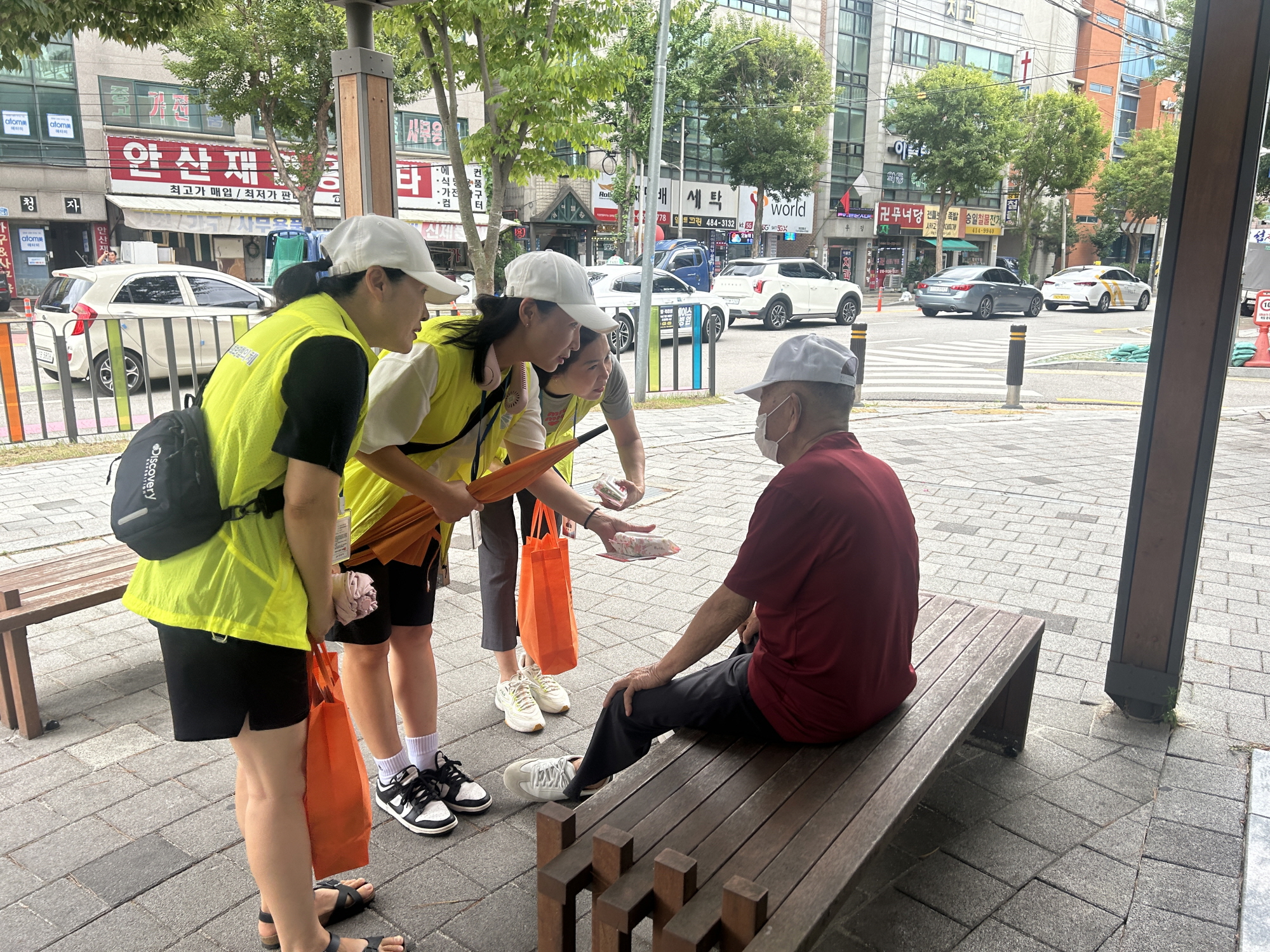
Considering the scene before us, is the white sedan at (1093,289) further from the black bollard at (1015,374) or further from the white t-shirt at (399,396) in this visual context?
the white t-shirt at (399,396)

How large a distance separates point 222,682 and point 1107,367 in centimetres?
1642

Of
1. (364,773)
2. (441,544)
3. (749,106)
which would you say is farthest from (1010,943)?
(749,106)

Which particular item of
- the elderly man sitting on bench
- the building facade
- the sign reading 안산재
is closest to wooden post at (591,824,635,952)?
the elderly man sitting on bench

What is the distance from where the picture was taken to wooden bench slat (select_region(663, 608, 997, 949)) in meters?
1.67

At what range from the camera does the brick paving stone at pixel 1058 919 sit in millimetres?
2428

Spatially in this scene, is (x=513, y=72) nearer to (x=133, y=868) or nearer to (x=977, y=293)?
(x=133, y=868)

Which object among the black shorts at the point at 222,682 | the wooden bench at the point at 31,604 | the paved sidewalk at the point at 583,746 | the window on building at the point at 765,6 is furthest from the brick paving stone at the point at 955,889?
the window on building at the point at 765,6

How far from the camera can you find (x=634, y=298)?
17.1 m

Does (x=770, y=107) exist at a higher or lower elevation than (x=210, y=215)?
higher

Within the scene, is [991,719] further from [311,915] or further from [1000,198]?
[1000,198]

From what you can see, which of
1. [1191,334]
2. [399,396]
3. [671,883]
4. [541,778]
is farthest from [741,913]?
[1191,334]

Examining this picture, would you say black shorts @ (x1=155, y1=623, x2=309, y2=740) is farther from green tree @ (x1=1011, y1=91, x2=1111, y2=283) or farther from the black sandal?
green tree @ (x1=1011, y1=91, x2=1111, y2=283)

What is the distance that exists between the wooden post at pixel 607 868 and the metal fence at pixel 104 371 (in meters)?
8.19

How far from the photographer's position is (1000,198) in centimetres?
5009
